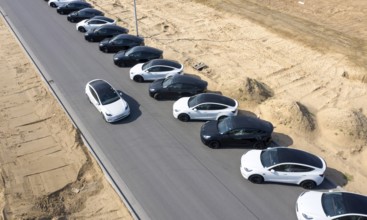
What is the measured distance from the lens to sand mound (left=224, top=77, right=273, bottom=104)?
22.7m

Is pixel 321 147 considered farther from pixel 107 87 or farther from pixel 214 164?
pixel 107 87

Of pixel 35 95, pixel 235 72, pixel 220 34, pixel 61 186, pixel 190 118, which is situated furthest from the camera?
pixel 220 34

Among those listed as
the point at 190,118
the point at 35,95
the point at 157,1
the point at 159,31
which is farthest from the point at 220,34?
the point at 35,95

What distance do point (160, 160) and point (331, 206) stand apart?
7782 millimetres

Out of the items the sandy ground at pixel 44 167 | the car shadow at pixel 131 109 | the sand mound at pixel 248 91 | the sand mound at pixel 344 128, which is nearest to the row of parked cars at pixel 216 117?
the car shadow at pixel 131 109

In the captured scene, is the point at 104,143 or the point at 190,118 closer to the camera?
the point at 104,143

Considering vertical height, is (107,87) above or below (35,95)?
above

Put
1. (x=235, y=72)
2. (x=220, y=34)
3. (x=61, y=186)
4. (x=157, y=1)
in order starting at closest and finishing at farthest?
1. (x=61, y=186)
2. (x=235, y=72)
3. (x=220, y=34)
4. (x=157, y=1)

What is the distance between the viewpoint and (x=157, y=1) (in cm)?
3922

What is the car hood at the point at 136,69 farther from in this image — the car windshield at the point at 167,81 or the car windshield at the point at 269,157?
the car windshield at the point at 269,157

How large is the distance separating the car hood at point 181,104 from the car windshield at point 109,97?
131 inches

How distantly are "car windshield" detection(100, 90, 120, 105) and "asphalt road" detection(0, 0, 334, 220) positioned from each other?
990 mm

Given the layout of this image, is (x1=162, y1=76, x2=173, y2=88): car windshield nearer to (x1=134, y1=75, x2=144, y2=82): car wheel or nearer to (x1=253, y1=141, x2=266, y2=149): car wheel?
(x1=134, y1=75, x2=144, y2=82): car wheel

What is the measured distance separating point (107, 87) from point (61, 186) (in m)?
6.50
